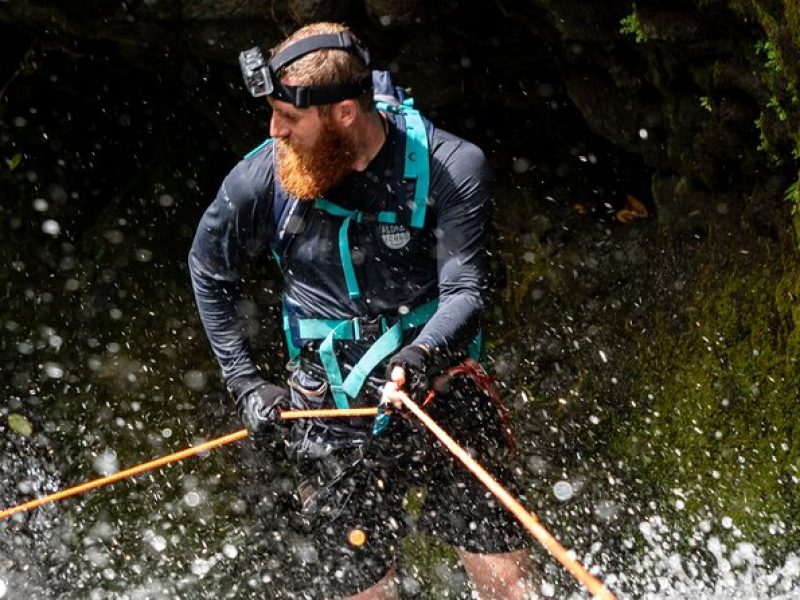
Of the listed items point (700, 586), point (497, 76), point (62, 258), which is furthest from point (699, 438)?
point (62, 258)

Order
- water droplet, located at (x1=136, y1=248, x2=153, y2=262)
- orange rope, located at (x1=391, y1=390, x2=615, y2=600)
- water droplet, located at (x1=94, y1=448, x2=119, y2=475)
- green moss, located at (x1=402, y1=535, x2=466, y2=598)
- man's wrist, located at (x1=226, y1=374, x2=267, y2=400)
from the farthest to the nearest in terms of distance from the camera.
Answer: water droplet, located at (x1=136, y1=248, x2=153, y2=262) → water droplet, located at (x1=94, y1=448, x2=119, y2=475) → green moss, located at (x1=402, y1=535, x2=466, y2=598) → man's wrist, located at (x1=226, y1=374, x2=267, y2=400) → orange rope, located at (x1=391, y1=390, x2=615, y2=600)

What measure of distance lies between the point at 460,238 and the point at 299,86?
2.49ft

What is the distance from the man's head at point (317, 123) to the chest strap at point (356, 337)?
0.53m

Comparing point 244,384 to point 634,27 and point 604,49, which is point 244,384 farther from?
point 604,49

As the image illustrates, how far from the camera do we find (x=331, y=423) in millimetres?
3736

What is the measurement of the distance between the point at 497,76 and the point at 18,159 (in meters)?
4.19

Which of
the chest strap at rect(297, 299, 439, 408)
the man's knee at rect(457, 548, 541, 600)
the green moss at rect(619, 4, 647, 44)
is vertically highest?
the green moss at rect(619, 4, 647, 44)

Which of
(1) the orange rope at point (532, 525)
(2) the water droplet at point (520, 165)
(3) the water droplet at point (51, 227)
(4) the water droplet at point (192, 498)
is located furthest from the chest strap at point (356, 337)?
(3) the water droplet at point (51, 227)

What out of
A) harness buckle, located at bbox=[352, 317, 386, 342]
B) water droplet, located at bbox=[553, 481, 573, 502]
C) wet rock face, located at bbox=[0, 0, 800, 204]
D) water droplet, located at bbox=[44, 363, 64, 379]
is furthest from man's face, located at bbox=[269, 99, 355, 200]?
water droplet, located at bbox=[44, 363, 64, 379]

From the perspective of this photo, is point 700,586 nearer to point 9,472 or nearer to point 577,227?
point 577,227

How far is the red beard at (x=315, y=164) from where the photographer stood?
330 centimetres

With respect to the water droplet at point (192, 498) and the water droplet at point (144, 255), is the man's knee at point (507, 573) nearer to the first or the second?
the water droplet at point (192, 498)

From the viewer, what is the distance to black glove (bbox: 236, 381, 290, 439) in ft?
11.7

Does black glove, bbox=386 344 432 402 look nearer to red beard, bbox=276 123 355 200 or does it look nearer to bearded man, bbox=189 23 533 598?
bearded man, bbox=189 23 533 598
